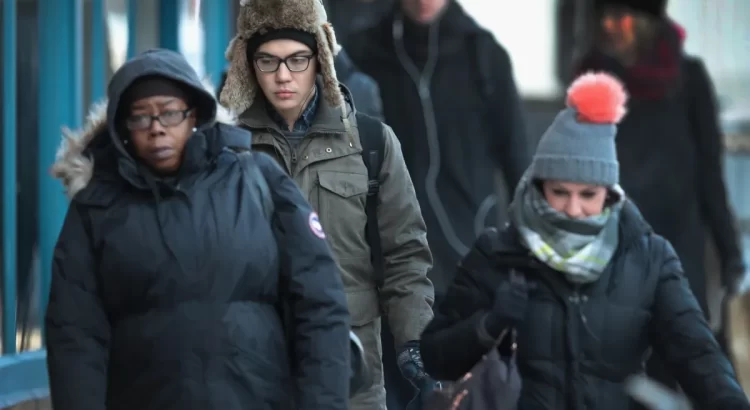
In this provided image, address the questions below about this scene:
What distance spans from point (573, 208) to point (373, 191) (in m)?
0.70

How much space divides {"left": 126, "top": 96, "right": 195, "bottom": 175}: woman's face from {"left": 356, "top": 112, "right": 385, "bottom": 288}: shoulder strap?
2.86 feet

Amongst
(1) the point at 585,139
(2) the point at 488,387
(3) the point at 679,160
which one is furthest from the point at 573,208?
(3) the point at 679,160

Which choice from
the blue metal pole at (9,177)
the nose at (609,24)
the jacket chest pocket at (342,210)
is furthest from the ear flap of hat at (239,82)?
the nose at (609,24)

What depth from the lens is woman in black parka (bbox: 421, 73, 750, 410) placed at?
4160 mm

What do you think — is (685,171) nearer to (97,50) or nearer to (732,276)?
(732,276)

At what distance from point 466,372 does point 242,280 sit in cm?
69

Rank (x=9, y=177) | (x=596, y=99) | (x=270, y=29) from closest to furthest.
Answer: (x=596, y=99) → (x=270, y=29) → (x=9, y=177)

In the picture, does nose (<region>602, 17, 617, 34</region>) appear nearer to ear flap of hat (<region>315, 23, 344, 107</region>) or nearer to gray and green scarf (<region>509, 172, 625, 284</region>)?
ear flap of hat (<region>315, 23, 344, 107</region>)

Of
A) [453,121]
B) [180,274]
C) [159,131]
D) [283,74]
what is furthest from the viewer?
[453,121]

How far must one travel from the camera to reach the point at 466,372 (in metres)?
4.30

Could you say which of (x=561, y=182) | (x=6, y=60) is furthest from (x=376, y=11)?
(x=561, y=182)

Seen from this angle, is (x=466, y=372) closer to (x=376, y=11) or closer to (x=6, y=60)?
(x=6, y=60)

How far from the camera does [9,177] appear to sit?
6.19 m

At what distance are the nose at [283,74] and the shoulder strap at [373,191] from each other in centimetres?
26
